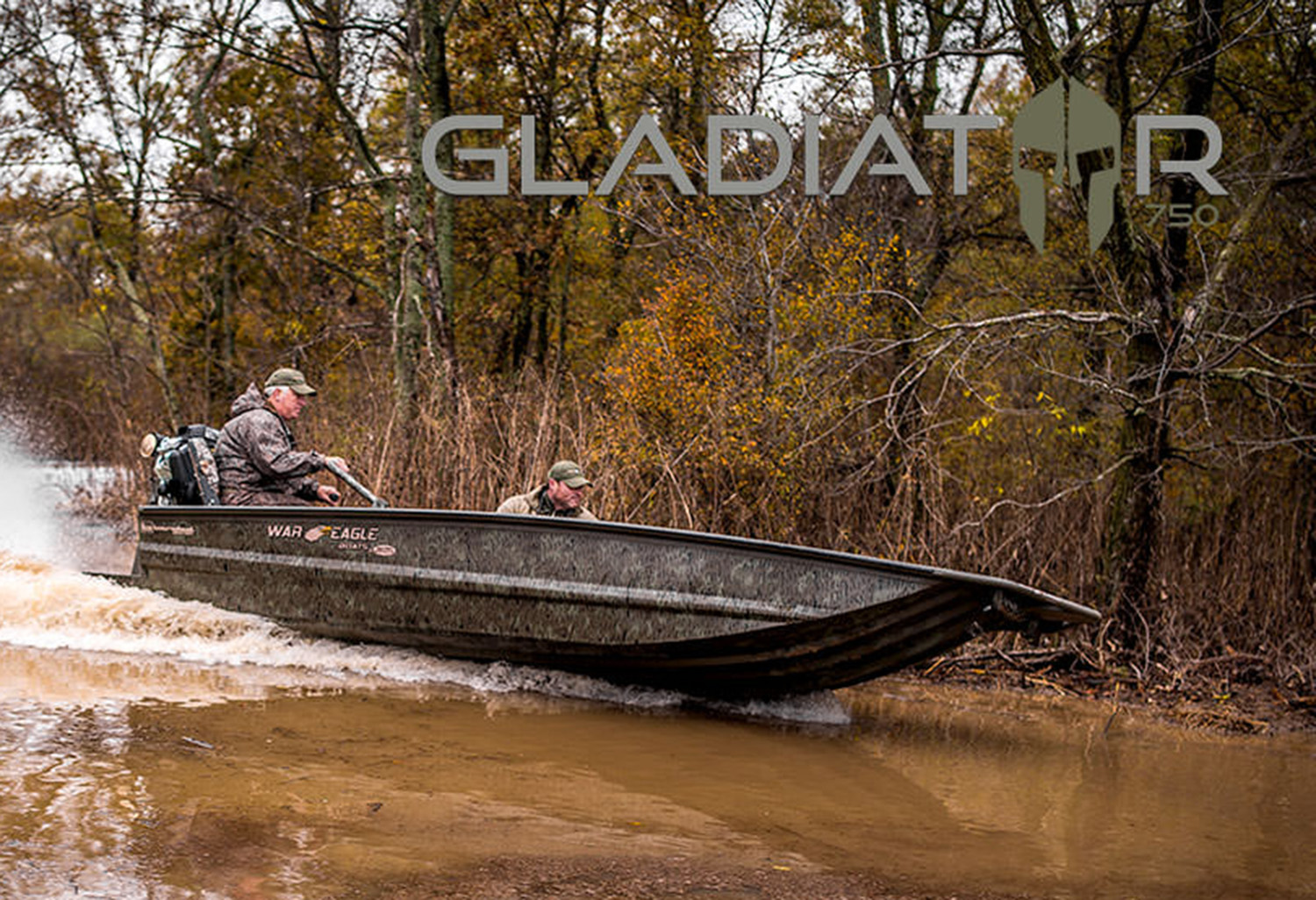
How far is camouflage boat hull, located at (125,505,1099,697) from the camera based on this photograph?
7223 mm

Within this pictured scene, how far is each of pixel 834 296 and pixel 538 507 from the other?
296 centimetres

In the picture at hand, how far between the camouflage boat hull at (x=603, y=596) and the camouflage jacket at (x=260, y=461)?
14.2 inches

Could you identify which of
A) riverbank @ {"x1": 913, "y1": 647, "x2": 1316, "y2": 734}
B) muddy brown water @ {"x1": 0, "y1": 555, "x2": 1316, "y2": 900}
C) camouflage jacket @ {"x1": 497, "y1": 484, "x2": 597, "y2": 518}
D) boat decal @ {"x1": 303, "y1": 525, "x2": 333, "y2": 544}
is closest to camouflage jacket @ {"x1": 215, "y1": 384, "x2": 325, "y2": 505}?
boat decal @ {"x1": 303, "y1": 525, "x2": 333, "y2": 544}

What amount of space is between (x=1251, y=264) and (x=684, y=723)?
6246 millimetres

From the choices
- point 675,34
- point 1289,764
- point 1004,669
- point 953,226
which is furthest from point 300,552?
point 675,34

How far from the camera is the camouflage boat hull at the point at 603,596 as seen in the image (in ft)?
23.7

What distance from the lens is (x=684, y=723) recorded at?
7887 mm

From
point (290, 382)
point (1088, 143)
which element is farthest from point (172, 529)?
point (1088, 143)

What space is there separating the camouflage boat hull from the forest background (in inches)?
89.4

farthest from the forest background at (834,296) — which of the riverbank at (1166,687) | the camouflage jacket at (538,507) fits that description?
the camouflage jacket at (538,507)

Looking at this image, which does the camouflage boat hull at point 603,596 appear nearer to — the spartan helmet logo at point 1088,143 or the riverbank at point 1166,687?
the riverbank at point 1166,687

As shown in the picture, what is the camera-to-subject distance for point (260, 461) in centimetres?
952

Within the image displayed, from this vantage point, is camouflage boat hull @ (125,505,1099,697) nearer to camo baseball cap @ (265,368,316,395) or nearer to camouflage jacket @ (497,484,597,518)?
camouflage jacket @ (497,484,597,518)

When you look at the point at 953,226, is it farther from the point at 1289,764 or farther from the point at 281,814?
the point at 281,814
